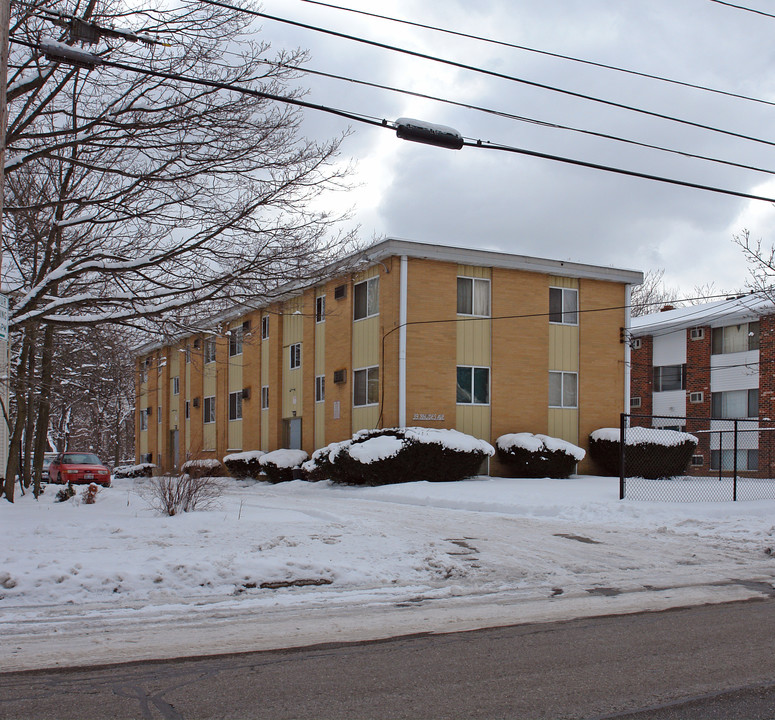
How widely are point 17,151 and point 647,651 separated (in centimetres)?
1094

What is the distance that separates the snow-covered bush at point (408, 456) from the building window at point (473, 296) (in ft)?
16.6

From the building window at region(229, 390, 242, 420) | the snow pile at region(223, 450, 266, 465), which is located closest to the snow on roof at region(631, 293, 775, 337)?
the building window at region(229, 390, 242, 420)

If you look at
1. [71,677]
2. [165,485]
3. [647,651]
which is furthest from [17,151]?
[647,651]

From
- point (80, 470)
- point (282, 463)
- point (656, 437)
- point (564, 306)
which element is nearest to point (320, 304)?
point (282, 463)

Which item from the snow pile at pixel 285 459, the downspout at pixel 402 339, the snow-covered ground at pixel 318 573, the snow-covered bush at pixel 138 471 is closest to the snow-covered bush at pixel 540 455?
the downspout at pixel 402 339

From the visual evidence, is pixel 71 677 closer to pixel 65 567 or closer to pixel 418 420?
pixel 65 567

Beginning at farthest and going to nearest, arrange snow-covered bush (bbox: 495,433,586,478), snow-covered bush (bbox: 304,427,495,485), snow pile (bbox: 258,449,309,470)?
snow pile (bbox: 258,449,309,470) < snow-covered bush (bbox: 495,433,586,478) < snow-covered bush (bbox: 304,427,495,485)

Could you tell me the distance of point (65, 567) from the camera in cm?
909

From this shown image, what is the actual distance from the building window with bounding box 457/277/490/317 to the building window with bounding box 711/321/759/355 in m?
15.3

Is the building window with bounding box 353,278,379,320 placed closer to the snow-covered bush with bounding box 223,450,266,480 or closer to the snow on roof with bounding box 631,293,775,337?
the snow-covered bush with bounding box 223,450,266,480

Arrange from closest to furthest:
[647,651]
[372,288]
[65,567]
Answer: [647,651] → [65,567] → [372,288]

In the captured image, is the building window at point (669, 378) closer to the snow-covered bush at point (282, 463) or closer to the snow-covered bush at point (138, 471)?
the snow-covered bush at point (282, 463)

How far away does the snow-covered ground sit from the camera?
740cm

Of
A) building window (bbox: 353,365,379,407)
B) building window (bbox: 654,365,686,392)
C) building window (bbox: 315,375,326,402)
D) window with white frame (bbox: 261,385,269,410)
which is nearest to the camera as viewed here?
building window (bbox: 353,365,379,407)
